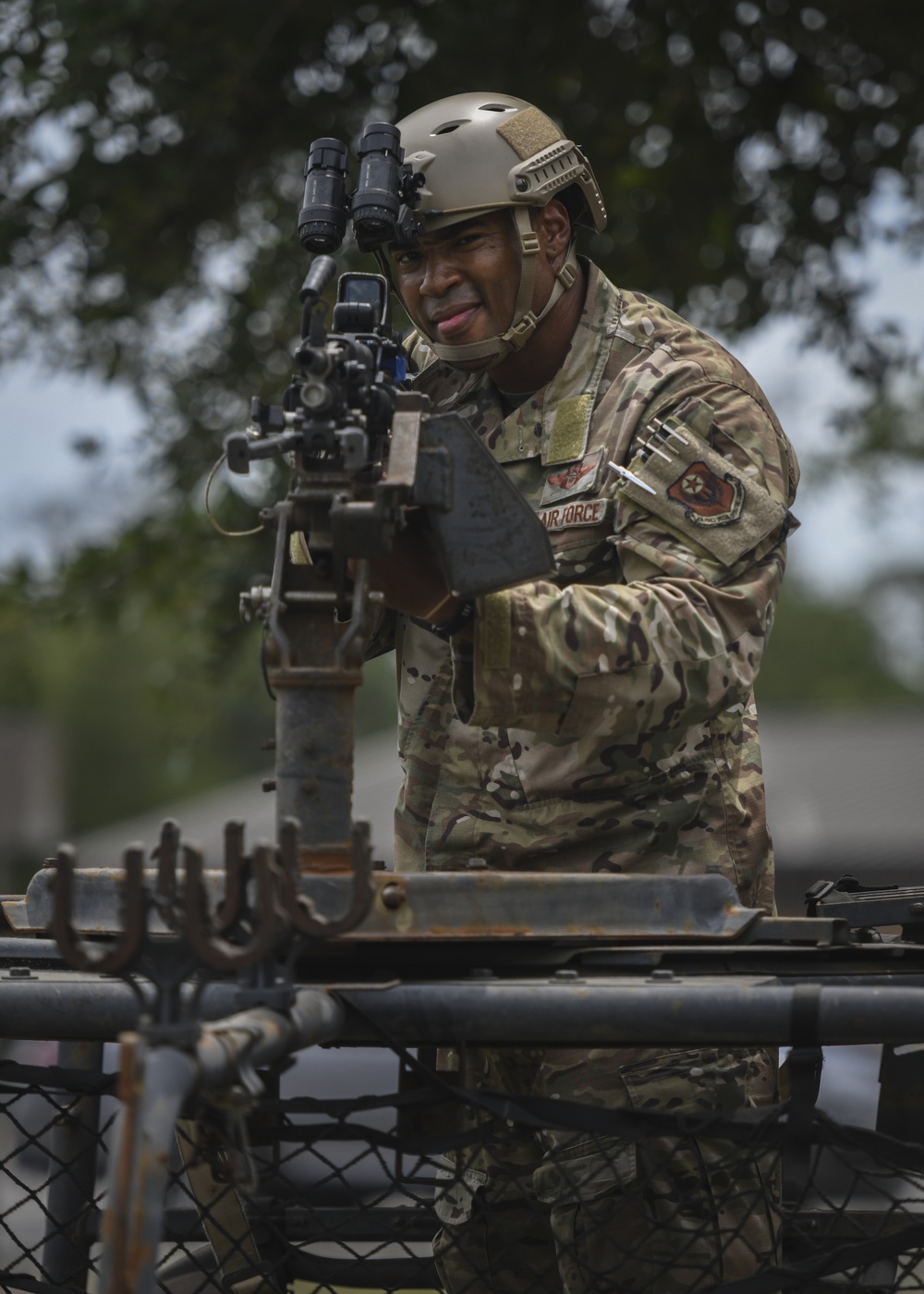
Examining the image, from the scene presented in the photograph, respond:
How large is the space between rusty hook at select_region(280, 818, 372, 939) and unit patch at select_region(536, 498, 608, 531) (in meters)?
1.21

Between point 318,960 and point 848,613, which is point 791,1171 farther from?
point 848,613

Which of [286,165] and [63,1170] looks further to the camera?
[286,165]

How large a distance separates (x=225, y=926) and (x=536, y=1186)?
113cm

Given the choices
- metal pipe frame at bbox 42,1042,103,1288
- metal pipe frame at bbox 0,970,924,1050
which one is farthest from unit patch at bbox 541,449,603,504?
metal pipe frame at bbox 42,1042,103,1288

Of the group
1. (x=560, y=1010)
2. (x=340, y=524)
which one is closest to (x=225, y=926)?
(x=560, y=1010)

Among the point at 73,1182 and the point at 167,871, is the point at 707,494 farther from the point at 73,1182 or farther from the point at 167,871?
the point at 73,1182

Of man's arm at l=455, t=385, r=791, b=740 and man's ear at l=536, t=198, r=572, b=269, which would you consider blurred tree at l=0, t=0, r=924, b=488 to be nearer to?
man's ear at l=536, t=198, r=572, b=269

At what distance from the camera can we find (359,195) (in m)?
2.98

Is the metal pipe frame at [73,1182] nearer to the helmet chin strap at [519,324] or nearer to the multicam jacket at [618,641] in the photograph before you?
the multicam jacket at [618,641]

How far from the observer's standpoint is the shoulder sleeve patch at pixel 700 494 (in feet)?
9.52

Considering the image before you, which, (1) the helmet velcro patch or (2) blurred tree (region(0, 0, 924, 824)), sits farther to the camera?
(2) blurred tree (region(0, 0, 924, 824))

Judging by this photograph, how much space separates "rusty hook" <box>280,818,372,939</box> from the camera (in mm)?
1910

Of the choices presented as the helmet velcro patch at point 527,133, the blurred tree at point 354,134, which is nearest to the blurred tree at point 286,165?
the blurred tree at point 354,134

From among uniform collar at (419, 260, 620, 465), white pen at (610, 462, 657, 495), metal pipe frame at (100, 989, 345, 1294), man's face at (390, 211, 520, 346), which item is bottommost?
metal pipe frame at (100, 989, 345, 1294)
